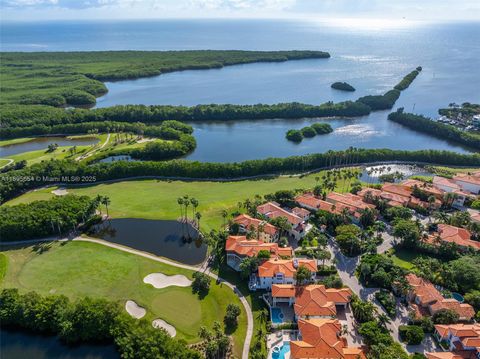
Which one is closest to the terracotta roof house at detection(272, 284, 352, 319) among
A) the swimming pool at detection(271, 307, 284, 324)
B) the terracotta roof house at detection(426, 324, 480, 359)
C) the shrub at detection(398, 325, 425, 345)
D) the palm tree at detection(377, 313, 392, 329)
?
the swimming pool at detection(271, 307, 284, 324)

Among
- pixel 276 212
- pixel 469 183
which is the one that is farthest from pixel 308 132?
pixel 276 212

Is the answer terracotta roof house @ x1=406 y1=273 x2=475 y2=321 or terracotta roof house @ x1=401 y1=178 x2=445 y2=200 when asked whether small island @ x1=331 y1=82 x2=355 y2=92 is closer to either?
terracotta roof house @ x1=401 y1=178 x2=445 y2=200

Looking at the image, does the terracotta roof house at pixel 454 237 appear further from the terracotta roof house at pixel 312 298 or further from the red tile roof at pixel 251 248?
the red tile roof at pixel 251 248

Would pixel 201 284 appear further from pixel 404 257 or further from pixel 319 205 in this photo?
pixel 404 257

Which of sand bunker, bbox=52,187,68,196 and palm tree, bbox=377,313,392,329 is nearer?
palm tree, bbox=377,313,392,329

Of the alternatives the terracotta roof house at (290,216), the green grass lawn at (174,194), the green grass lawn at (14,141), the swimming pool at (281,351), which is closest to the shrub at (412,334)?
the swimming pool at (281,351)
